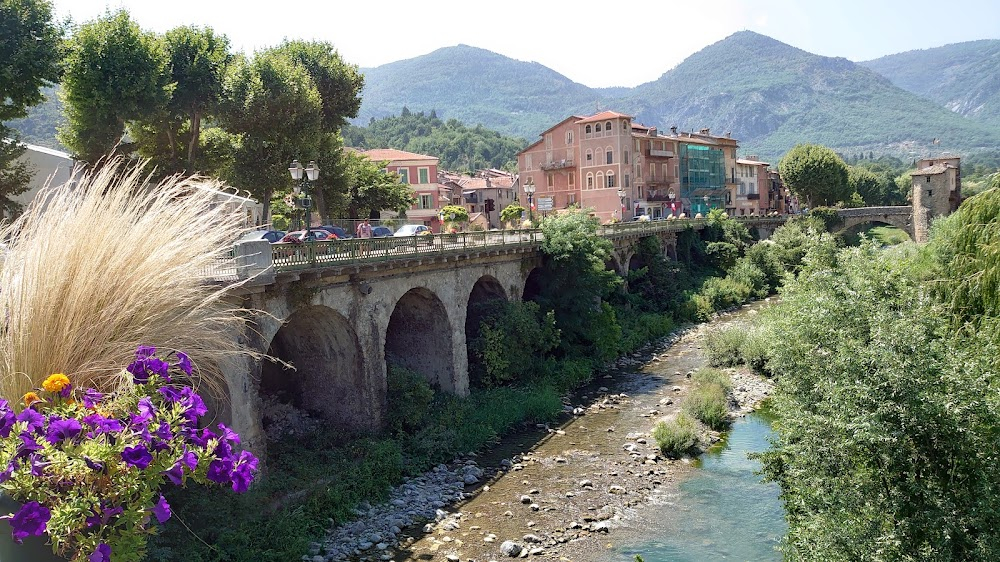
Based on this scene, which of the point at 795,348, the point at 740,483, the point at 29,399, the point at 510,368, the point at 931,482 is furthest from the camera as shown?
the point at 510,368

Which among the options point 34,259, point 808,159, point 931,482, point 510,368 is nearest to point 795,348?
point 931,482

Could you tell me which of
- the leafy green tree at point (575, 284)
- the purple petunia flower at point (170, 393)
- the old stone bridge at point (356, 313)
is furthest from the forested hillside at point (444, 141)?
the purple petunia flower at point (170, 393)

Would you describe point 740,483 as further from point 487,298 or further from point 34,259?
point 34,259

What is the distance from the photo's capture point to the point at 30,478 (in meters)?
3.57

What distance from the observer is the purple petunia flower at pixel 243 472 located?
4.23 metres

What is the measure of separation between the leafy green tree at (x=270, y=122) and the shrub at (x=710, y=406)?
20.3 m

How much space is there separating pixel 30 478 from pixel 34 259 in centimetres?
176

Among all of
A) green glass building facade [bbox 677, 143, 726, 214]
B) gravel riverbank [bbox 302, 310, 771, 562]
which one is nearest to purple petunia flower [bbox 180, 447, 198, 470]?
gravel riverbank [bbox 302, 310, 771, 562]

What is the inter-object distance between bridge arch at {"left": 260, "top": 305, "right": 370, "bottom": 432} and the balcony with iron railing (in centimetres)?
5076

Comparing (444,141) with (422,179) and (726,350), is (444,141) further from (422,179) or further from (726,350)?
(726,350)

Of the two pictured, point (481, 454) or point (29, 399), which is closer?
point (29, 399)

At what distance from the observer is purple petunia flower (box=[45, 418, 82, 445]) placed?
3.68 meters

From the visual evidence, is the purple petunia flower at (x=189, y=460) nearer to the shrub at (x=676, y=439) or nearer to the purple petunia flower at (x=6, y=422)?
the purple petunia flower at (x=6, y=422)

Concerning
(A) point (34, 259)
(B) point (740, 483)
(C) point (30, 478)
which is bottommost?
(B) point (740, 483)
